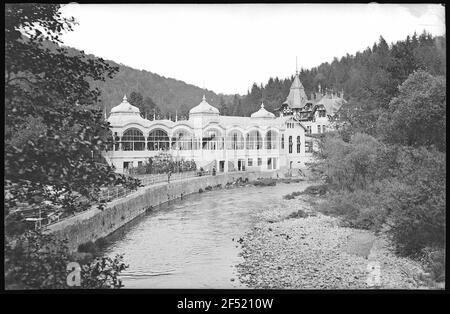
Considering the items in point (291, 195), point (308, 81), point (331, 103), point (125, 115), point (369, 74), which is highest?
point (369, 74)

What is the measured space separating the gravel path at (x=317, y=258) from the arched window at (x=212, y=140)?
58.3 inches

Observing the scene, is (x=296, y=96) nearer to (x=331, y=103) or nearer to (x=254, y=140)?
(x=331, y=103)

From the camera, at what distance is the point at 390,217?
18.7ft

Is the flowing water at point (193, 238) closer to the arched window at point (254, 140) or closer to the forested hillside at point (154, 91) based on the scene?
the arched window at point (254, 140)

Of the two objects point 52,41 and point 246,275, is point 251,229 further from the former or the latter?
point 52,41

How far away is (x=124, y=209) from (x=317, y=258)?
10.4 feet

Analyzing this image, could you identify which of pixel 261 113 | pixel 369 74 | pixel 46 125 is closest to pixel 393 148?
pixel 369 74

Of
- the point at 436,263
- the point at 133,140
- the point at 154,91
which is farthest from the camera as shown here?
the point at 154,91

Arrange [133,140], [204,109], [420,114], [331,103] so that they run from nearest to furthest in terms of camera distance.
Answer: [420,114] < [133,140] < [204,109] < [331,103]

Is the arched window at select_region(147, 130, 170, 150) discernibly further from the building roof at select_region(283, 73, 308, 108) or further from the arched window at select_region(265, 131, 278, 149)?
the building roof at select_region(283, 73, 308, 108)

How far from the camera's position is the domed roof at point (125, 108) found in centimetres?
525

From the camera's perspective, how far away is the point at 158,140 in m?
6.11

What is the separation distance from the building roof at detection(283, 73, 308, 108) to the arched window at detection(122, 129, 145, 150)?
→ 2351 millimetres
